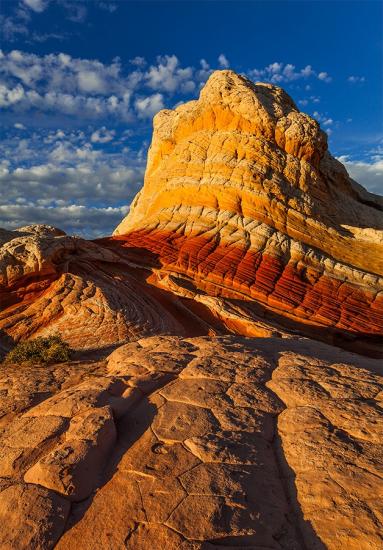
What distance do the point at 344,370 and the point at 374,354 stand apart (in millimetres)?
10176

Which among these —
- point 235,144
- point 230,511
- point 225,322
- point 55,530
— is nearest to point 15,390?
point 55,530

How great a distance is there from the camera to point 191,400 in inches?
201

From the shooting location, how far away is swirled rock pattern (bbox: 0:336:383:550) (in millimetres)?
3227

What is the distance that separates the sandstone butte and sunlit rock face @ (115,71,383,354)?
14 cm

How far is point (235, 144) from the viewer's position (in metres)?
21.4

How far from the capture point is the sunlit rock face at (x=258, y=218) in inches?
654

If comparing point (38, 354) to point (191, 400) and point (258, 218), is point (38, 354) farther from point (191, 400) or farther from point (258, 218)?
point (258, 218)

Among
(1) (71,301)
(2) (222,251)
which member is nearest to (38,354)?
(1) (71,301)

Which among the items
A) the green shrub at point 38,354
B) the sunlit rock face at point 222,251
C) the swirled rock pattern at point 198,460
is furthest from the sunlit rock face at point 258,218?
the swirled rock pattern at point 198,460

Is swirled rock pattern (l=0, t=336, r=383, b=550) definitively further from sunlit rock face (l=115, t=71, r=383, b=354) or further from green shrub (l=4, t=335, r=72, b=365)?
sunlit rock face (l=115, t=71, r=383, b=354)

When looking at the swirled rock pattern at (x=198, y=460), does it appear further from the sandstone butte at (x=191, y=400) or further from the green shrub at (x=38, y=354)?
the green shrub at (x=38, y=354)

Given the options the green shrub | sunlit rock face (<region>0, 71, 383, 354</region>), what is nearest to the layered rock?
sunlit rock face (<region>0, 71, 383, 354</region>)

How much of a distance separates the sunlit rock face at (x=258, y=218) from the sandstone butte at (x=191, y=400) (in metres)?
0.14

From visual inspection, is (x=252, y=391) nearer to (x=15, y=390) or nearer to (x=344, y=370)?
(x=344, y=370)
